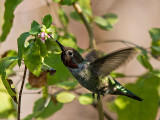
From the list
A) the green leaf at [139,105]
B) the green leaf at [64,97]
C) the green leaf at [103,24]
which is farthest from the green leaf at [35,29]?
the green leaf at [103,24]

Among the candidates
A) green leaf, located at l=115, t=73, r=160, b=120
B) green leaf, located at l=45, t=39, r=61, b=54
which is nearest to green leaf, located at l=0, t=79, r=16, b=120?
green leaf, located at l=115, t=73, r=160, b=120

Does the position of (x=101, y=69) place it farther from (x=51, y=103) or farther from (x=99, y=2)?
(x=99, y=2)

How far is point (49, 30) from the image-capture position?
4.17ft

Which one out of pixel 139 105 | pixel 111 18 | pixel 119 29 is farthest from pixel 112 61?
pixel 119 29

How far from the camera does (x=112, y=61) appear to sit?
141 cm

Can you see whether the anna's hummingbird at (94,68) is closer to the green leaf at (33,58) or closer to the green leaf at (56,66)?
the green leaf at (56,66)

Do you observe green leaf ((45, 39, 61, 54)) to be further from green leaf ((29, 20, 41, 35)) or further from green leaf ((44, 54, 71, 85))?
green leaf ((44, 54, 71, 85))

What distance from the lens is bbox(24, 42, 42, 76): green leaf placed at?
3.91 feet

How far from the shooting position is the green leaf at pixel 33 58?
46.9 inches

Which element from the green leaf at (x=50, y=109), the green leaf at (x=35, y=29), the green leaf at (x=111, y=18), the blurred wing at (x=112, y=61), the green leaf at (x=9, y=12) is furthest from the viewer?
the green leaf at (x=111, y=18)

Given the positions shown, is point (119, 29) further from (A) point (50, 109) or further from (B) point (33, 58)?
(B) point (33, 58)

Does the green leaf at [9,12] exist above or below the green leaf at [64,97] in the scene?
above

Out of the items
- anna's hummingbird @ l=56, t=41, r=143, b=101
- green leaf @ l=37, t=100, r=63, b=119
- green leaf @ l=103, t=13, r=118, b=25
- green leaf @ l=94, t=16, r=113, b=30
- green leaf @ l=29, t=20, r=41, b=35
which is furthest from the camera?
green leaf @ l=103, t=13, r=118, b=25

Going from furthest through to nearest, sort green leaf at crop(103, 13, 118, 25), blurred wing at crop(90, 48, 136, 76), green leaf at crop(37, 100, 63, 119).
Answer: green leaf at crop(103, 13, 118, 25) < green leaf at crop(37, 100, 63, 119) < blurred wing at crop(90, 48, 136, 76)
